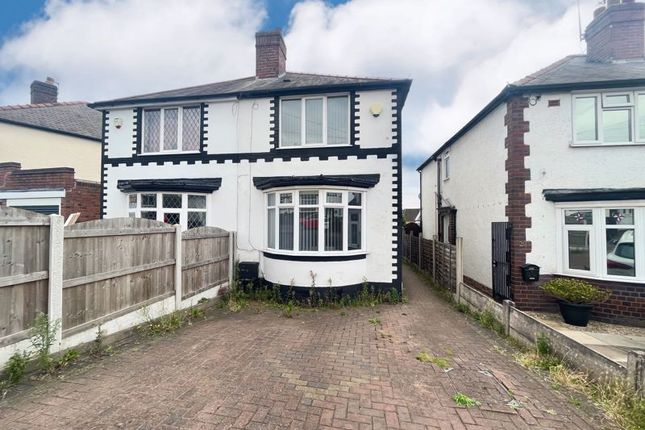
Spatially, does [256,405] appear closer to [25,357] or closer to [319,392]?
[319,392]

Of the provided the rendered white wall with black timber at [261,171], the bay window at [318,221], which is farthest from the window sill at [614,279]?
the bay window at [318,221]

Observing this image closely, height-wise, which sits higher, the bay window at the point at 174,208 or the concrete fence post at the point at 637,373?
the bay window at the point at 174,208

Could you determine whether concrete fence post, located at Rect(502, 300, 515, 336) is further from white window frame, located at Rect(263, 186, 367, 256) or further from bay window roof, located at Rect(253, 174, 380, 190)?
bay window roof, located at Rect(253, 174, 380, 190)

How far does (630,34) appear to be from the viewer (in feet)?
28.7

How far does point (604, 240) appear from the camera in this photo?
22.1 feet

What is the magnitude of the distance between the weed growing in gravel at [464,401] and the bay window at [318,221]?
16.5 feet

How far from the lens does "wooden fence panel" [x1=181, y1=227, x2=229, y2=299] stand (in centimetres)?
688

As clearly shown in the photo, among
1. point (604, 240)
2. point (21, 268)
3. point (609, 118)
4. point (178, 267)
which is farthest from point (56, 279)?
point (609, 118)

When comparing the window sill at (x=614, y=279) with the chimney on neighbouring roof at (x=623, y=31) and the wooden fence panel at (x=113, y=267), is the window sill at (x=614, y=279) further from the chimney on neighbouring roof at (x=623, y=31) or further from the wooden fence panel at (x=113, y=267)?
the wooden fence panel at (x=113, y=267)

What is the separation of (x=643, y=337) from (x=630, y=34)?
9.07 metres

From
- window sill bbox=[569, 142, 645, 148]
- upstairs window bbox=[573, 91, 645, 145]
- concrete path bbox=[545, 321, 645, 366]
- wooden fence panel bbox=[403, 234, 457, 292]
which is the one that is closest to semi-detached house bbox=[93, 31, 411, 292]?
wooden fence panel bbox=[403, 234, 457, 292]

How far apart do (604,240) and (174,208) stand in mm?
12106

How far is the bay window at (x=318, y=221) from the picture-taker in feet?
27.1

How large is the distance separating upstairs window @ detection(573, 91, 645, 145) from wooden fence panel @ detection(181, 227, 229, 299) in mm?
9849
